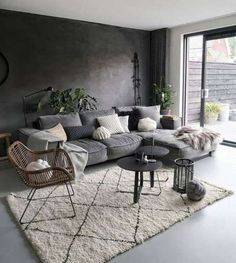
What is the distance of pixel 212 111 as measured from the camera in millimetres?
5398

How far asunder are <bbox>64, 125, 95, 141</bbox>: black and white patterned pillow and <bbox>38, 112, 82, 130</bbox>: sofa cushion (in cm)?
11

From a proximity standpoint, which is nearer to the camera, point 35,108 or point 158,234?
point 158,234

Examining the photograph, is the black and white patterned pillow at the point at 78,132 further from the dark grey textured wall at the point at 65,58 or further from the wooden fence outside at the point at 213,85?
the wooden fence outside at the point at 213,85

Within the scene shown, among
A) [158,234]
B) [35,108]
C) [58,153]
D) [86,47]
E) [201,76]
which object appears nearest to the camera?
[158,234]

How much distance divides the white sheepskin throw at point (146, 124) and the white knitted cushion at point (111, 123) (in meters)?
0.38

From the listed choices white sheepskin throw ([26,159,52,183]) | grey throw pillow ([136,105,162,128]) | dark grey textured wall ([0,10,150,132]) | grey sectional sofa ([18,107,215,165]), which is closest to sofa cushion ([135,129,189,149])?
grey sectional sofa ([18,107,215,165])

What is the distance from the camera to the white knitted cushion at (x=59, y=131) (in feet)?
12.2

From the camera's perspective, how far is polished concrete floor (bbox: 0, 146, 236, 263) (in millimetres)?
1941

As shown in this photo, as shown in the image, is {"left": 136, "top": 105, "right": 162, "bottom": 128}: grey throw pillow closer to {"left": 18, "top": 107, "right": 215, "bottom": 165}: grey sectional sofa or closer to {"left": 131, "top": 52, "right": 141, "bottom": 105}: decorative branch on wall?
{"left": 18, "top": 107, "right": 215, "bottom": 165}: grey sectional sofa

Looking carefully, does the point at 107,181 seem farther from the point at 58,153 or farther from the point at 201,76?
the point at 201,76

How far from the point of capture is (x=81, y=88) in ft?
16.3

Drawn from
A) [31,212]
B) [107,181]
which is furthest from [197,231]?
[31,212]

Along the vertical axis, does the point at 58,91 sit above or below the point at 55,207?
above

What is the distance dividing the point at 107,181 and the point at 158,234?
123 centimetres
